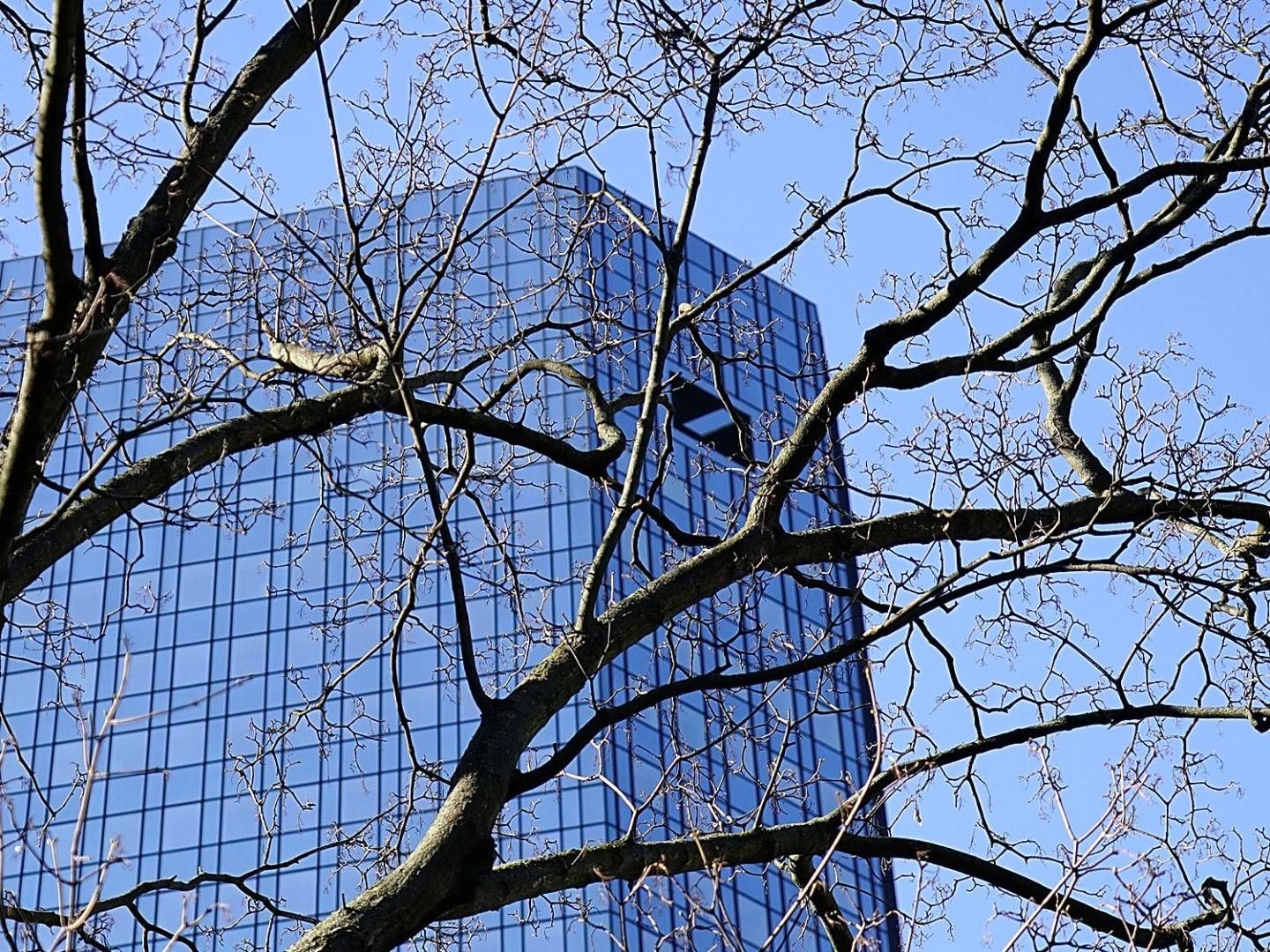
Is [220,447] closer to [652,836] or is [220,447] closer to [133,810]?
[652,836]

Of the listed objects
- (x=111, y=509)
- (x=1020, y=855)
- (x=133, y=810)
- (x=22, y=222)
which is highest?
(x=133, y=810)

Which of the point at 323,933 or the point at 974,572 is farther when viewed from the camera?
the point at 974,572

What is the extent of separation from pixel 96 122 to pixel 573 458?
2117mm

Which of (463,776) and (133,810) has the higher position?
(133,810)

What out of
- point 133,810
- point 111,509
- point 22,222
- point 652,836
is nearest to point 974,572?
point 111,509

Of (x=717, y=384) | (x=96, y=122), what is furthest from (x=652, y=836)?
(x=96, y=122)

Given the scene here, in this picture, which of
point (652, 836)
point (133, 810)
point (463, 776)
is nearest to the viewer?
point (463, 776)

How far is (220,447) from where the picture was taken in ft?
19.1

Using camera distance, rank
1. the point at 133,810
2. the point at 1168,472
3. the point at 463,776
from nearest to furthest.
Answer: the point at 463,776, the point at 1168,472, the point at 133,810

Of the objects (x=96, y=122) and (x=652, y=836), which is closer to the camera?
(x=96, y=122)

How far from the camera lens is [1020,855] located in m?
6.03

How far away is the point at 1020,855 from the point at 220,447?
2777mm

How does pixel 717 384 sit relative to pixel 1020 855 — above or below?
above

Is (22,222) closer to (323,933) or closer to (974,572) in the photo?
(323,933)
